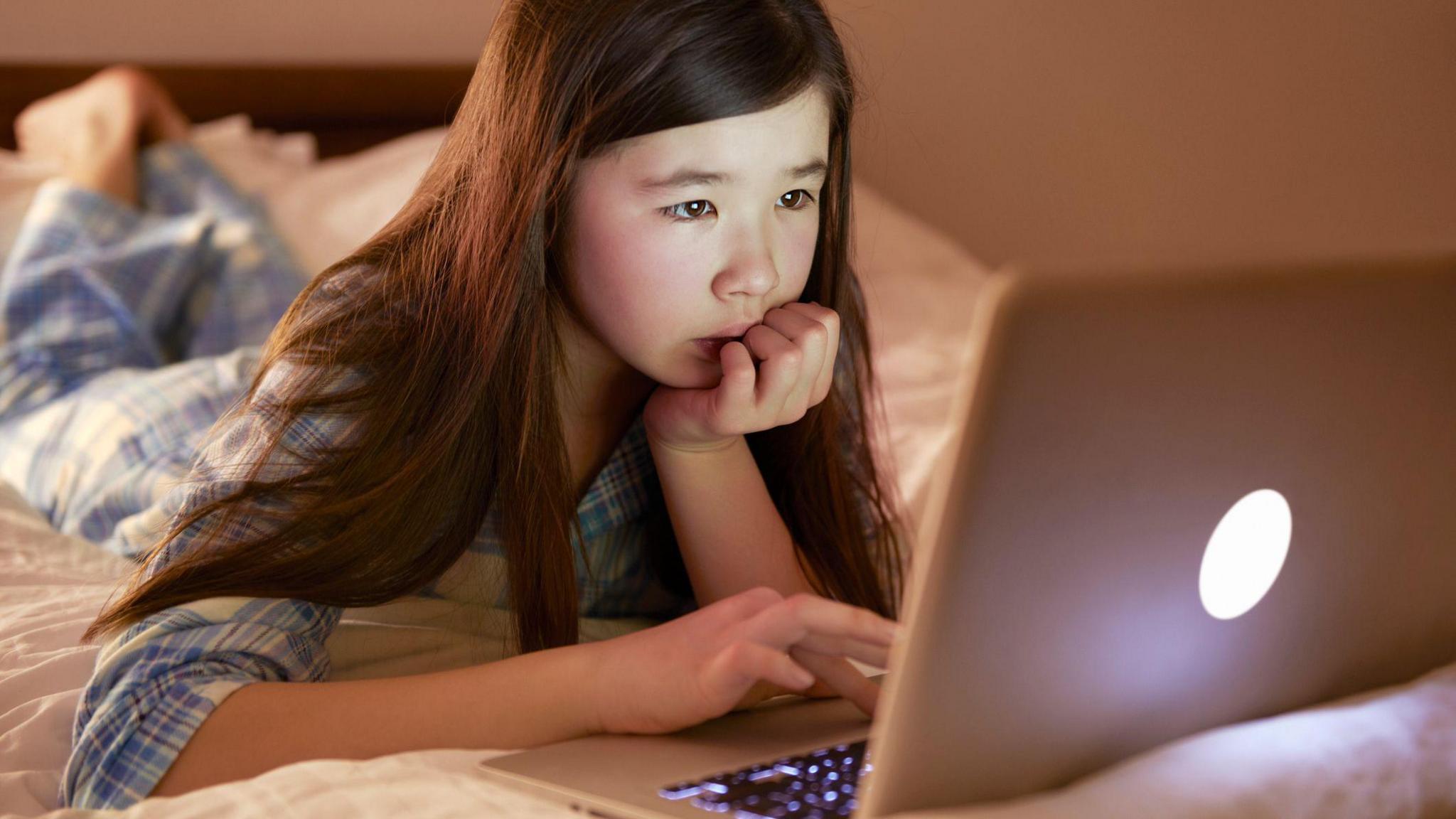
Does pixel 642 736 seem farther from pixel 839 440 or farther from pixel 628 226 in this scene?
pixel 839 440

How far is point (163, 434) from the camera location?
132 centimetres

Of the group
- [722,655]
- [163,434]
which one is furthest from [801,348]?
[163,434]

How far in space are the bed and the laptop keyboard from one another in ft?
0.22

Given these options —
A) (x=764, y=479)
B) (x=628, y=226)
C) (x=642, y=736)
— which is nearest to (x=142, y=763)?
(x=642, y=736)

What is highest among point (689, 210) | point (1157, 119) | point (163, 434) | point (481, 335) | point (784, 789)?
point (1157, 119)

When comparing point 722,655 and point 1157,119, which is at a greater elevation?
point 1157,119

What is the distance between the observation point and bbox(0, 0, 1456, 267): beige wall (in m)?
1.47

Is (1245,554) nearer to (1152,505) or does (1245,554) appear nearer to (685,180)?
(1152,505)

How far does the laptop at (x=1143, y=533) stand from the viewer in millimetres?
426

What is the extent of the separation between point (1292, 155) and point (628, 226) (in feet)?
3.59

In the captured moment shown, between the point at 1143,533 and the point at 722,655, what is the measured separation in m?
0.23

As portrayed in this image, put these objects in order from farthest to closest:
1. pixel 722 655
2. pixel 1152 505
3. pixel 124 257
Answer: pixel 124 257
pixel 722 655
pixel 1152 505

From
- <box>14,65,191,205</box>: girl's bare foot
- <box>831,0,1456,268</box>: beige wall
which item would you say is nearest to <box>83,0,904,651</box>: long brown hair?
<box>831,0,1456,268</box>: beige wall

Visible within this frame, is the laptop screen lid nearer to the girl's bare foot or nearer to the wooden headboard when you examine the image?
the girl's bare foot
